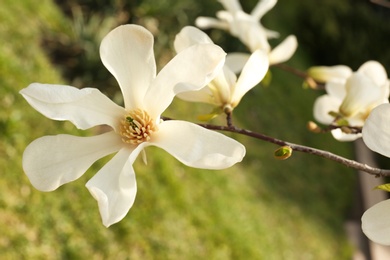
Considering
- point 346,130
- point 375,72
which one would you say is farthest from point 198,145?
point 375,72

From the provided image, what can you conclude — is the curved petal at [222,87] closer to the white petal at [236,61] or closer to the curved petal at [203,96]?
the curved petal at [203,96]

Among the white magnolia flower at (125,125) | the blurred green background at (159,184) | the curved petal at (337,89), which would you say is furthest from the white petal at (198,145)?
the blurred green background at (159,184)

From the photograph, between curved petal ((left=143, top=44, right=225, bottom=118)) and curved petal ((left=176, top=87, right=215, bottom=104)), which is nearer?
curved petal ((left=143, top=44, right=225, bottom=118))

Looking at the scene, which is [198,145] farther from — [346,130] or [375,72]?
[375,72]

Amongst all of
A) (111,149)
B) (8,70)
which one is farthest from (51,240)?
(111,149)

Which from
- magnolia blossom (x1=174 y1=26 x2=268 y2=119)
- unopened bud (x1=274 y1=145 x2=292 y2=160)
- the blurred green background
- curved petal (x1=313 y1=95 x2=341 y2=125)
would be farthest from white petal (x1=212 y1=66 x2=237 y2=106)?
the blurred green background

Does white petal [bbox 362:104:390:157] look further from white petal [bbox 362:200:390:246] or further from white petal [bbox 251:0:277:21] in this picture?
white petal [bbox 251:0:277:21]
